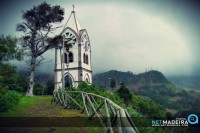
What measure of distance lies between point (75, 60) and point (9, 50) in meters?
22.5

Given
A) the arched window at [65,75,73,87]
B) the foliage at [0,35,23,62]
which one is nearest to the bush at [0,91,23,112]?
the foliage at [0,35,23,62]

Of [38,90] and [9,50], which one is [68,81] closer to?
[38,90]

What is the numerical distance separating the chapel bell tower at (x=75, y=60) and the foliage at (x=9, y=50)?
14.3 m

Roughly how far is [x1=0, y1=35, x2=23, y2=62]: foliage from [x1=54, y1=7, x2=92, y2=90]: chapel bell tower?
14286mm

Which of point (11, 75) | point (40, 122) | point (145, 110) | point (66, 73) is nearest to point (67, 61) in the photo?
point (66, 73)

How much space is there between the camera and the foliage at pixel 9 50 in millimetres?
11898

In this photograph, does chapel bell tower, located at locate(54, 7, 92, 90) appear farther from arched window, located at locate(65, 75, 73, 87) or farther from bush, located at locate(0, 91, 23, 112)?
bush, located at locate(0, 91, 23, 112)

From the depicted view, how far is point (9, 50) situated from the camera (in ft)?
40.6

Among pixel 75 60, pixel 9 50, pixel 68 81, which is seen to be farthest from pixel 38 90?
pixel 9 50

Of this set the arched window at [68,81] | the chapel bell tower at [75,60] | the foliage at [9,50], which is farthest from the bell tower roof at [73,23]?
the foliage at [9,50]

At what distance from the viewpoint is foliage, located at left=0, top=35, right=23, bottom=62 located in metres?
11.9

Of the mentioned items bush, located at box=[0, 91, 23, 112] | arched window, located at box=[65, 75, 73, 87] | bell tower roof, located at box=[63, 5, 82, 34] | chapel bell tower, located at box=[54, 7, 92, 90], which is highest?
bell tower roof, located at box=[63, 5, 82, 34]

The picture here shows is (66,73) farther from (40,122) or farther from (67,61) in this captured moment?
(40,122)

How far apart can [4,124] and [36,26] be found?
16.1 meters
